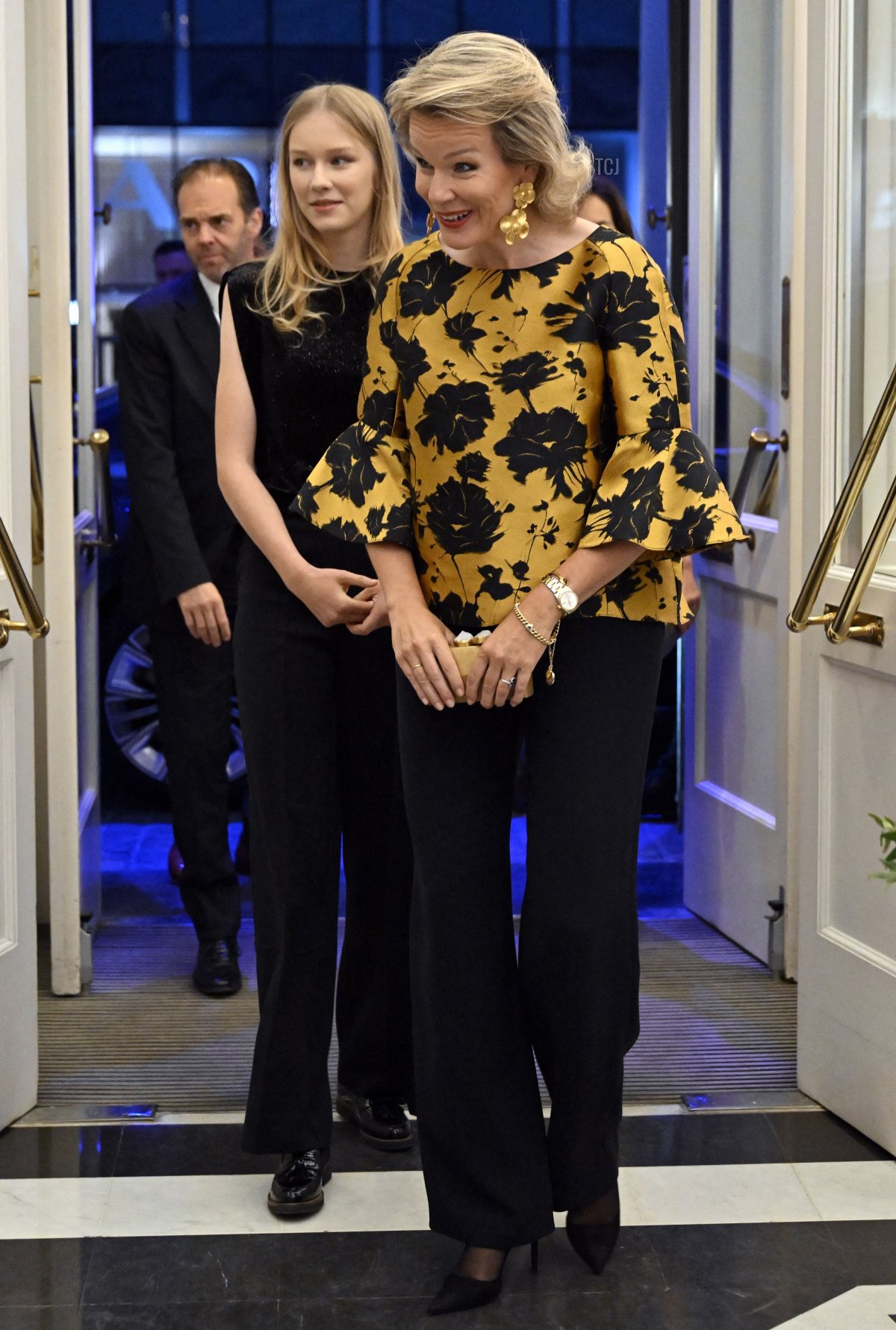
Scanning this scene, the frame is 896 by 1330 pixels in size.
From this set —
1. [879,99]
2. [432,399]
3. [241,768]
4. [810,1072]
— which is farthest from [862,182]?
[241,768]

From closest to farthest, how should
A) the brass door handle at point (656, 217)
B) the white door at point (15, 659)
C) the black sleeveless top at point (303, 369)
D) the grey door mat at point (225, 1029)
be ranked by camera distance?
the black sleeveless top at point (303, 369)
the white door at point (15, 659)
the grey door mat at point (225, 1029)
the brass door handle at point (656, 217)

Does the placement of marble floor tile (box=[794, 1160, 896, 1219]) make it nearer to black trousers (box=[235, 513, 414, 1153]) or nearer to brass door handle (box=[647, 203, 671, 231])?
black trousers (box=[235, 513, 414, 1153])

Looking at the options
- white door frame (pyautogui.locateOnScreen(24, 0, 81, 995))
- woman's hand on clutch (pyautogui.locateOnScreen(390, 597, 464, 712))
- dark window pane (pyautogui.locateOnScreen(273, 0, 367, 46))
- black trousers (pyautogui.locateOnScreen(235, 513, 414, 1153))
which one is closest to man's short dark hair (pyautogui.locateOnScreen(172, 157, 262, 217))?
white door frame (pyautogui.locateOnScreen(24, 0, 81, 995))

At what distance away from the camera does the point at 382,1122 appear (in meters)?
2.49

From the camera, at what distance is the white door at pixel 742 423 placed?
3.39m

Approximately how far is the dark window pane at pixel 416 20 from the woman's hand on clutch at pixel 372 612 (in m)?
4.03

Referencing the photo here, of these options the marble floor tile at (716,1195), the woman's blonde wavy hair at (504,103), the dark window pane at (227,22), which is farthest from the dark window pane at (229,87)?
the marble floor tile at (716,1195)

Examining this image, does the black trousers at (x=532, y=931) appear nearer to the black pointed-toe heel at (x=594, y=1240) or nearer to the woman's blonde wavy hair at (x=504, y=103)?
the black pointed-toe heel at (x=594, y=1240)

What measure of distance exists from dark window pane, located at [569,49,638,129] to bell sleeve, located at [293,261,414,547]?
12.7 feet

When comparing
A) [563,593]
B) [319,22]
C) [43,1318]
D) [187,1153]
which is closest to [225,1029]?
[187,1153]

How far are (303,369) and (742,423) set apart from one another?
1.65 metres

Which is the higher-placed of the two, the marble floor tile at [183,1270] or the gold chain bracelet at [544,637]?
the gold chain bracelet at [544,637]

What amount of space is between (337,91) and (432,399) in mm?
580

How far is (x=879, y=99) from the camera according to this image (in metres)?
2.56
